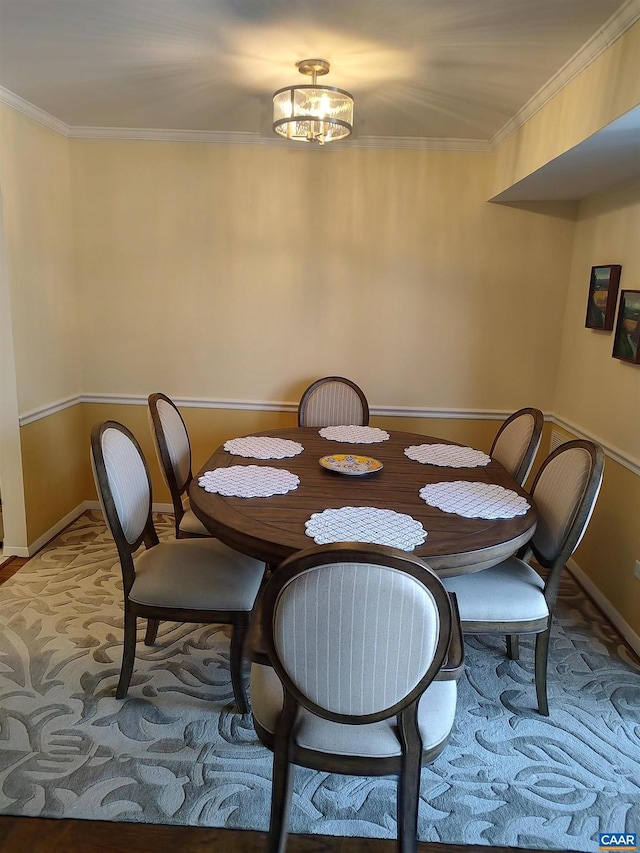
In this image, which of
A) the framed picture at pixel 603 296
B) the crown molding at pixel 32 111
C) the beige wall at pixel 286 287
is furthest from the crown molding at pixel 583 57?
A: the crown molding at pixel 32 111

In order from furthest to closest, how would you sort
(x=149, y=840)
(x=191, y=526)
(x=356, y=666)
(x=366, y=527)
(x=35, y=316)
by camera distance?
(x=35, y=316) < (x=191, y=526) < (x=366, y=527) < (x=149, y=840) < (x=356, y=666)

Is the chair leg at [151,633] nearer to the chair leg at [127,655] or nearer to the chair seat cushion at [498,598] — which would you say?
the chair leg at [127,655]

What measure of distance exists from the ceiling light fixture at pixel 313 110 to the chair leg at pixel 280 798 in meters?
2.18

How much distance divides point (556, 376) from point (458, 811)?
2721 mm

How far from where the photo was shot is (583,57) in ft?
7.15

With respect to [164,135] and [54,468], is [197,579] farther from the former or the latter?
[164,135]

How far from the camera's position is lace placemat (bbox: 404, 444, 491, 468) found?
8.59 feet

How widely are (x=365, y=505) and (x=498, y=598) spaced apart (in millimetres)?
559

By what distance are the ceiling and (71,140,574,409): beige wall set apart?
382 mm

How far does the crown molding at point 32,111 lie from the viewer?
2.87 meters

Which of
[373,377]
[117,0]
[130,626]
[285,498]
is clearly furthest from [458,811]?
[117,0]

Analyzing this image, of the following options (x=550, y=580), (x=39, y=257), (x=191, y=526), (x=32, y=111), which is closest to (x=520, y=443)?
(x=550, y=580)

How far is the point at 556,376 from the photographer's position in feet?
12.3

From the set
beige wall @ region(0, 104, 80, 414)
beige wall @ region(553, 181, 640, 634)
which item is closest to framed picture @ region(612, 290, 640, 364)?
beige wall @ region(553, 181, 640, 634)
